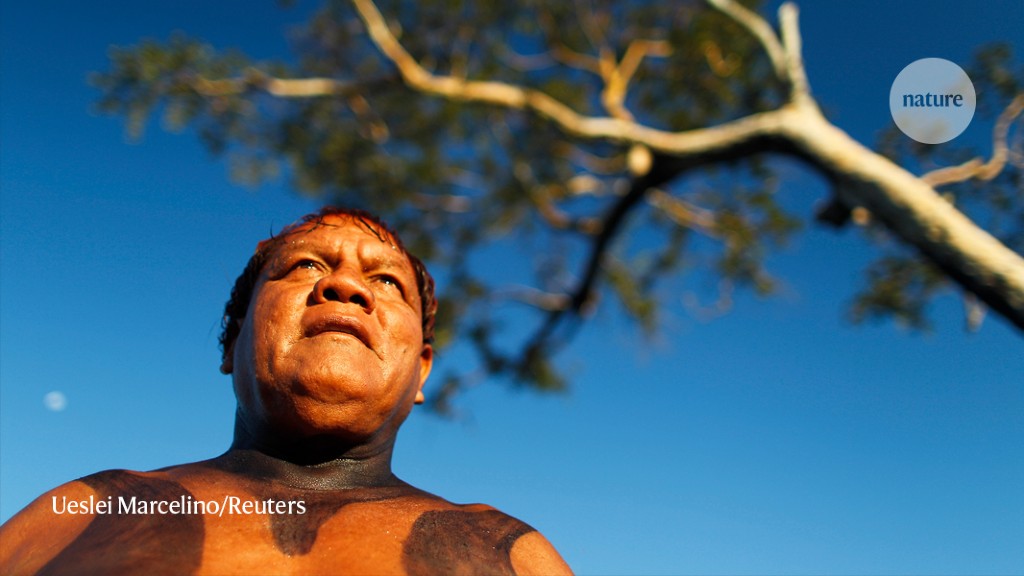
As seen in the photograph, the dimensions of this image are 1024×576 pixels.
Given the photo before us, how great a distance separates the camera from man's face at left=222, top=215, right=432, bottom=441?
2150 mm

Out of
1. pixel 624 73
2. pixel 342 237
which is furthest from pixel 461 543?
pixel 624 73

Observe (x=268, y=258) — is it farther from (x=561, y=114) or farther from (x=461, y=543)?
(x=561, y=114)

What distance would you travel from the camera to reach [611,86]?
282 inches

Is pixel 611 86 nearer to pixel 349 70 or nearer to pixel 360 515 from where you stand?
pixel 349 70

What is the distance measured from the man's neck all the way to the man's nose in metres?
0.41

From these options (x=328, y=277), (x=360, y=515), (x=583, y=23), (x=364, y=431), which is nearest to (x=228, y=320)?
(x=328, y=277)

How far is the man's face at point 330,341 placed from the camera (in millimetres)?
2150

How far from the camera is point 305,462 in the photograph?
227cm

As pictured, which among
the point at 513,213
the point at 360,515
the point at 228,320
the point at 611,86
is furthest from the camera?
the point at 513,213

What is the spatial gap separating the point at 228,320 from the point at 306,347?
0.87 m

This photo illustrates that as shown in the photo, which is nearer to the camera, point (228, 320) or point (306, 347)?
point (306, 347)

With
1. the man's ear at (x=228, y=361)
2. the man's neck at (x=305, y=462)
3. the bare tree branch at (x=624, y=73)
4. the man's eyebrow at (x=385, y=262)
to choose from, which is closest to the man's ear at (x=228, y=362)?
the man's ear at (x=228, y=361)

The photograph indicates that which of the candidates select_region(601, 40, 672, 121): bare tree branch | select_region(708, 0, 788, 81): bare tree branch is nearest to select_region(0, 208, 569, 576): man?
select_region(708, 0, 788, 81): bare tree branch

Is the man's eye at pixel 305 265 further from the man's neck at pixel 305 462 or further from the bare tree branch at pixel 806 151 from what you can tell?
the bare tree branch at pixel 806 151
